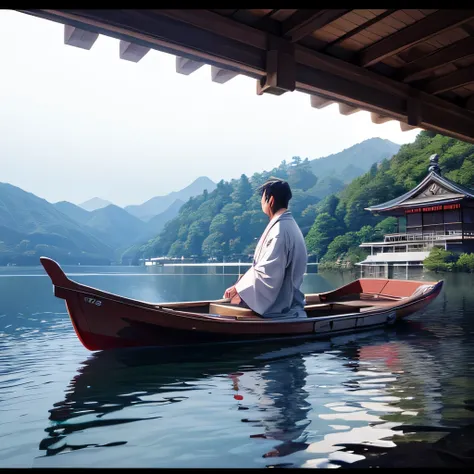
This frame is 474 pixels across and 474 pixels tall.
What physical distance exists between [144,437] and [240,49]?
277 centimetres

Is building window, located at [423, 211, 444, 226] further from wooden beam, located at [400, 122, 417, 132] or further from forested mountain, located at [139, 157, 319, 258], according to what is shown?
forested mountain, located at [139, 157, 319, 258]

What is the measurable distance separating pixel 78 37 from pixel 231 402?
3158mm

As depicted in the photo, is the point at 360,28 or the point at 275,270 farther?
the point at 275,270

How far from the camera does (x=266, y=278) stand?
6.48 m

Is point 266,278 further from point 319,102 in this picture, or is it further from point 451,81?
point 451,81

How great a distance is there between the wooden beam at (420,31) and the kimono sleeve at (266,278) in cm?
342

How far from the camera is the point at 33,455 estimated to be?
2975 millimetres

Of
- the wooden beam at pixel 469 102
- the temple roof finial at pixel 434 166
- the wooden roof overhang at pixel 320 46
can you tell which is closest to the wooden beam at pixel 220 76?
the wooden roof overhang at pixel 320 46

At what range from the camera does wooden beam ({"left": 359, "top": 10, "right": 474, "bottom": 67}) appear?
2.90 m

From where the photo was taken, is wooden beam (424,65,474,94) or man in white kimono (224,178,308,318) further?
man in white kimono (224,178,308,318)

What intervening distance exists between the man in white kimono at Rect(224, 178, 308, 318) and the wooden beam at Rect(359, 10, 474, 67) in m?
3.34

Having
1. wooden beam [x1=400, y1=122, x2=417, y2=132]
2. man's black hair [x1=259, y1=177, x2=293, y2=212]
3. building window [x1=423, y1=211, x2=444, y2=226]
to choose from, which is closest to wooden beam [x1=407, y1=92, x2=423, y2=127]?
wooden beam [x1=400, y1=122, x2=417, y2=132]

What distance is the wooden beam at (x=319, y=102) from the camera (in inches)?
166

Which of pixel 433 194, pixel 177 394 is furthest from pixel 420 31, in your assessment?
pixel 433 194
